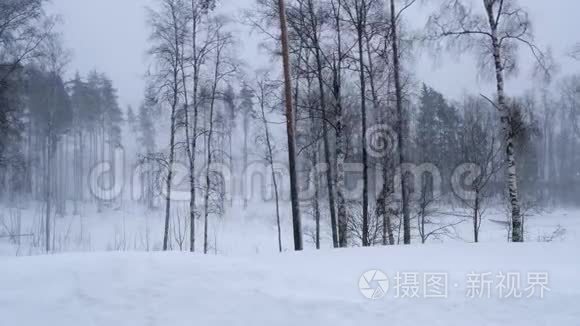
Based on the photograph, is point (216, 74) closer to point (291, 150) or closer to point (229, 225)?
point (291, 150)

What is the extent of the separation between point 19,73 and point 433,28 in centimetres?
1319

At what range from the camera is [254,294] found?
377 centimetres

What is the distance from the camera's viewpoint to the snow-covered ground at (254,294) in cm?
342

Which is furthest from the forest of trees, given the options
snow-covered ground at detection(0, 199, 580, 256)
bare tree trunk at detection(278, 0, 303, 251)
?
snow-covered ground at detection(0, 199, 580, 256)

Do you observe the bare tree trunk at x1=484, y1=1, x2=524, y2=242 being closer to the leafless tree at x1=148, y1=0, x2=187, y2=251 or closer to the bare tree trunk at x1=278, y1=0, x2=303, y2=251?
the bare tree trunk at x1=278, y1=0, x2=303, y2=251

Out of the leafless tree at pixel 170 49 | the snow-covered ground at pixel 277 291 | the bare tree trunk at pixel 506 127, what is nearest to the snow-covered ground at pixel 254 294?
the snow-covered ground at pixel 277 291

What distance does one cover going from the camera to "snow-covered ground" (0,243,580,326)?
11.2 ft

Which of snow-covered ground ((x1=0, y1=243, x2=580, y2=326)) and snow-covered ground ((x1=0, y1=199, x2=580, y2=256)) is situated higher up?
snow-covered ground ((x1=0, y1=243, x2=580, y2=326))

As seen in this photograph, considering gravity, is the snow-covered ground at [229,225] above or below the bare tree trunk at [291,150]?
below

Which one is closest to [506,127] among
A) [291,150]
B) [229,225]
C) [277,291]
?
[291,150]

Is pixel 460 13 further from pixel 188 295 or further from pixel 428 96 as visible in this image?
pixel 428 96

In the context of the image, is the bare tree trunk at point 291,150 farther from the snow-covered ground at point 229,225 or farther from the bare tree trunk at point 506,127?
the snow-covered ground at point 229,225

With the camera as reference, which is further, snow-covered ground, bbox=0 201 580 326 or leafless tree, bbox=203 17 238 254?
leafless tree, bbox=203 17 238 254

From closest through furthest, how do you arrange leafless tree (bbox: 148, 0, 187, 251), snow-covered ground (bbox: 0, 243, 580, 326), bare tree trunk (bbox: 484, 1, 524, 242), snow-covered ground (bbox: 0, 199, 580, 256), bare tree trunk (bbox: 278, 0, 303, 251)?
snow-covered ground (bbox: 0, 243, 580, 326)
bare tree trunk (bbox: 278, 0, 303, 251)
bare tree trunk (bbox: 484, 1, 524, 242)
leafless tree (bbox: 148, 0, 187, 251)
snow-covered ground (bbox: 0, 199, 580, 256)
